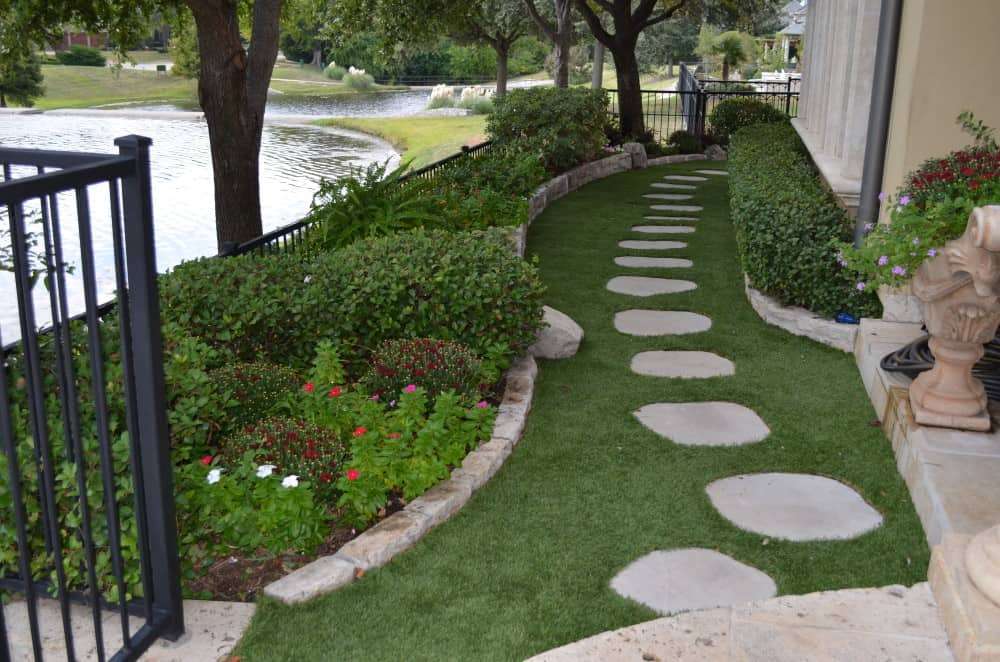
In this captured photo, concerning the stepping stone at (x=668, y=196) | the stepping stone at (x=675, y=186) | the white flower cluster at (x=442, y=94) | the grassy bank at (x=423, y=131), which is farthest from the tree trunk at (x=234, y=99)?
the white flower cluster at (x=442, y=94)

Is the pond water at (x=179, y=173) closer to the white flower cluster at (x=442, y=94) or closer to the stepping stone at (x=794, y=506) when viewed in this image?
the stepping stone at (x=794, y=506)

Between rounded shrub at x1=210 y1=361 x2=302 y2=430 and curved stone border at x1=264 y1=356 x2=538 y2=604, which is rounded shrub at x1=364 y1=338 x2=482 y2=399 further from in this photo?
rounded shrub at x1=210 y1=361 x2=302 y2=430

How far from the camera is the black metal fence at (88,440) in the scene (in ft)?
7.52

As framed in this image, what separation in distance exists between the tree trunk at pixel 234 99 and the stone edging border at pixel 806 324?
A: 14.8 feet

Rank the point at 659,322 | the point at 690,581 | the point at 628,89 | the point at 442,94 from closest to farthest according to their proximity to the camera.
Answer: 1. the point at 690,581
2. the point at 659,322
3. the point at 628,89
4. the point at 442,94

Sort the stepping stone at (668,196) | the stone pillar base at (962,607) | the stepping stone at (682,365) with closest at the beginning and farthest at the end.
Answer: the stone pillar base at (962,607)
the stepping stone at (682,365)
the stepping stone at (668,196)

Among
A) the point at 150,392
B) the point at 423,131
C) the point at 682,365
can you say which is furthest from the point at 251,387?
the point at 423,131

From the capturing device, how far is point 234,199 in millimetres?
8047

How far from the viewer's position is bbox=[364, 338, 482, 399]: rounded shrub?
15.5ft

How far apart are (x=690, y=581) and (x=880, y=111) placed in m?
4.08

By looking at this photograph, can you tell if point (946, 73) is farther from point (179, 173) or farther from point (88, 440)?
point (179, 173)

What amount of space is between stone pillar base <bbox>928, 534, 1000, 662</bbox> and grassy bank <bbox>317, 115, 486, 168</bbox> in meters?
20.8

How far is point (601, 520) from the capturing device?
389cm

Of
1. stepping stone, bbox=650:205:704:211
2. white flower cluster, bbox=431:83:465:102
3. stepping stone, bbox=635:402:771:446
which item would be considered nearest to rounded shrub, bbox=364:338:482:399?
stepping stone, bbox=635:402:771:446
